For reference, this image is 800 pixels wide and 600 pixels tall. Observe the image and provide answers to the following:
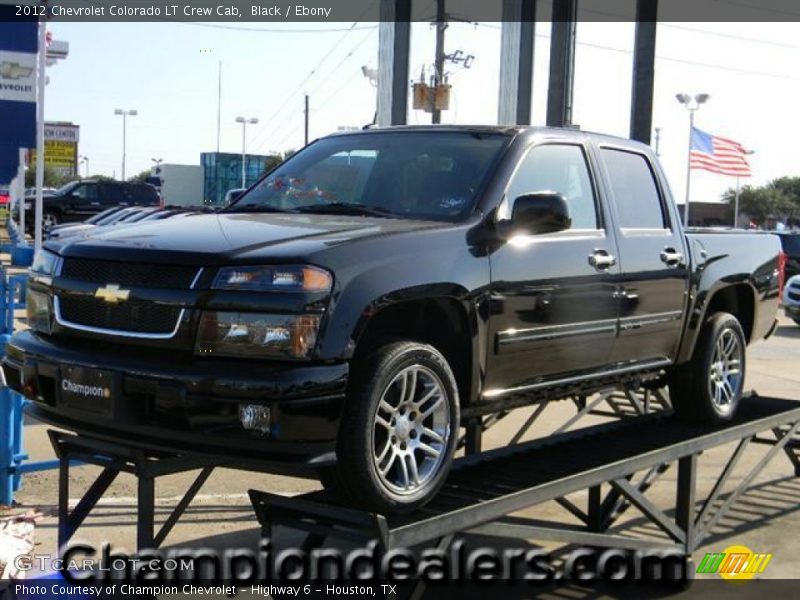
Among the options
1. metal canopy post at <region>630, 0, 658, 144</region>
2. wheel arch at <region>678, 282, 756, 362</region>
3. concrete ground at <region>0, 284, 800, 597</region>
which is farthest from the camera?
metal canopy post at <region>630, 0, 658, 144</region>

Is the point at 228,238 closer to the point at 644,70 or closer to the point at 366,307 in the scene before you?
the point at 366,307

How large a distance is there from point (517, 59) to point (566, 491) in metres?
16.4

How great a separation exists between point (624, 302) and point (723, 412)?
177 cm

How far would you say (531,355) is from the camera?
4566 millimetres

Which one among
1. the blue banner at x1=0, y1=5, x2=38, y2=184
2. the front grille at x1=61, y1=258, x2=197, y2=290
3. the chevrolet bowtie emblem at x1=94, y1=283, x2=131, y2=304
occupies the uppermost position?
the blue banner at x1=0, y1=5, x2=38, y2=184

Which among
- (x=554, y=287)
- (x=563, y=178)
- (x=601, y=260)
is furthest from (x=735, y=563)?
(x=563, y=178)

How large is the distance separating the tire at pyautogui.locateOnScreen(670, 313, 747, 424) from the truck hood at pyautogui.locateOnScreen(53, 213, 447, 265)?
2.75 metres

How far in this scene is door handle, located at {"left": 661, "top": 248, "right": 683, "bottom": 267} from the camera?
5664mm

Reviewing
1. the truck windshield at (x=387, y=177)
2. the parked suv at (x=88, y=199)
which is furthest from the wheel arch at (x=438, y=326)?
the parked suv at (x=88, y=199)

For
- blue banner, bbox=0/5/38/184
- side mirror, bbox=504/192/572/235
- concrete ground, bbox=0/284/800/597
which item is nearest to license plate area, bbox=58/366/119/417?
side mirror, bbox=504/192/572/235

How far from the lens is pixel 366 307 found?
12.1 ft

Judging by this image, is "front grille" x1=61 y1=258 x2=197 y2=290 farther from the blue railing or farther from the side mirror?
the blue railing

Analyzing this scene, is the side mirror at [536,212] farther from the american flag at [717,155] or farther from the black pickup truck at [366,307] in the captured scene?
the american flag at [717,155]

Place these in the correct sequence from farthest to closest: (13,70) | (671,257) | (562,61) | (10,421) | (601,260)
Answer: (562,61) → (13,70) → (10,421) → (671,257) → (601,260)
